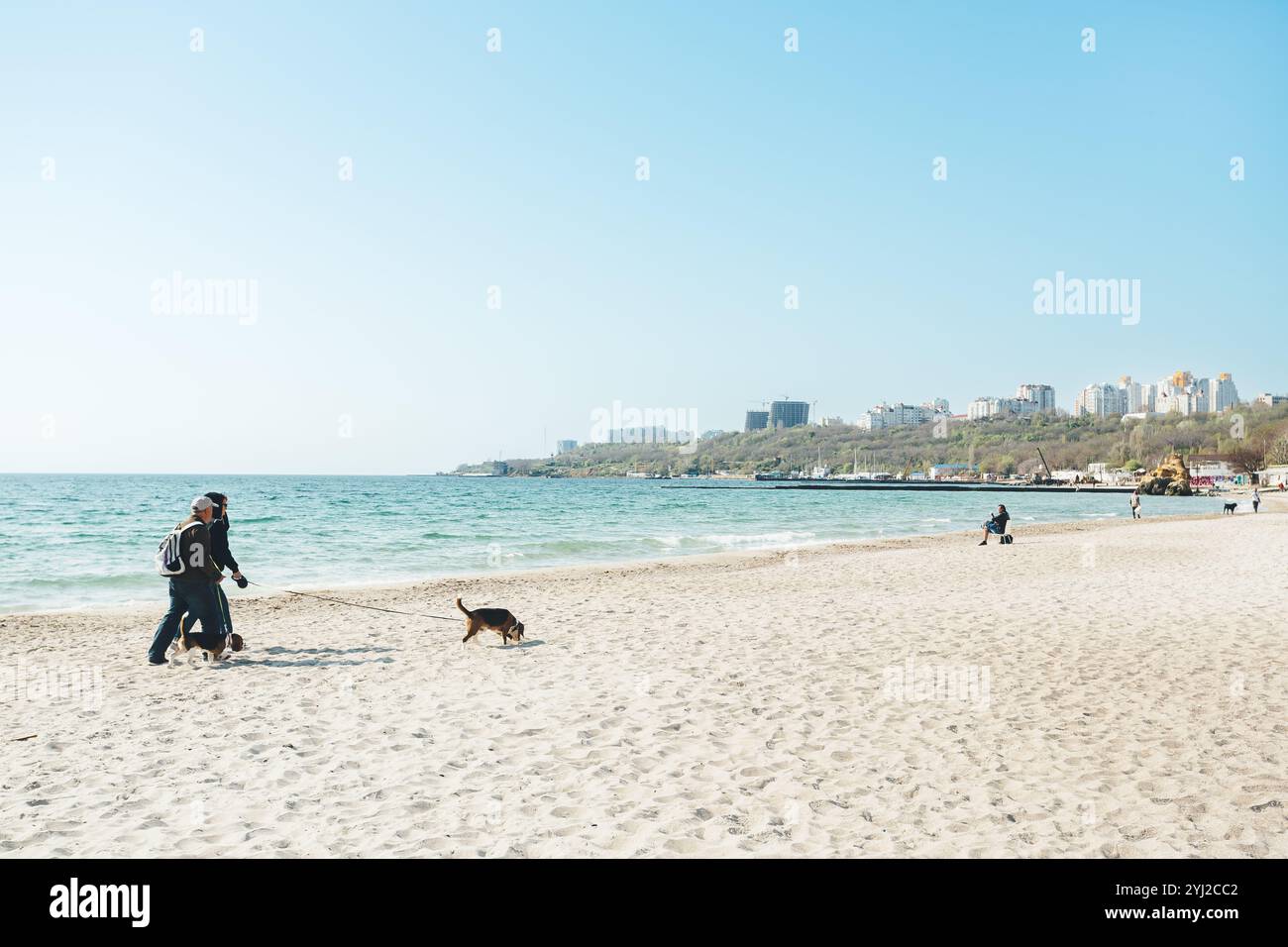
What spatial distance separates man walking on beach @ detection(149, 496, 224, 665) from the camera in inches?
346

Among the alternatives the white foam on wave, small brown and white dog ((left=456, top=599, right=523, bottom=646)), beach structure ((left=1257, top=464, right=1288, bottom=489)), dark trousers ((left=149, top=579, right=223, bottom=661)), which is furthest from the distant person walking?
beach structure ((left=1257, top=464, right=1288, bottom=489))

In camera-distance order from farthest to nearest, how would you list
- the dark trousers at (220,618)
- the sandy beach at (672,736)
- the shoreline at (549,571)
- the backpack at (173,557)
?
the shoreline at (549,571) < the dark trousers at (220,618) < the backpack at (173,557) < the sandy beach at (672,736)

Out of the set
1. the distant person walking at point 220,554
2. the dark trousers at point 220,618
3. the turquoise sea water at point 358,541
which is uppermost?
the distant person walking at point 220,554

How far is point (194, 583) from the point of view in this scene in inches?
356

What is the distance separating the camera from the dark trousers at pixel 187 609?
9.09 meters

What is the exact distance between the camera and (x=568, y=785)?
17.1ft

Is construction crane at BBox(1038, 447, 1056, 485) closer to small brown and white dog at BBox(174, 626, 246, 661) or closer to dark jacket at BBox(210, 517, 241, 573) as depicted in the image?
dark jacket at BBox(210, 517, 241, 573)

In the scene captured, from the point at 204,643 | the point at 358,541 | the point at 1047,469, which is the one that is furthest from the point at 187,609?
the point at 1047,469

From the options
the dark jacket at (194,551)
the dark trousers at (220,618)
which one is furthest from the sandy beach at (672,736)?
the dark jacket at (194,551)

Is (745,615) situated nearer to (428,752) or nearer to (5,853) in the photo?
(428,752)

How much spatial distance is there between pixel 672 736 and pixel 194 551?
5969mm

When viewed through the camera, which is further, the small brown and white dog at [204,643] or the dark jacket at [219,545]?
the dark jacket at [219,545]

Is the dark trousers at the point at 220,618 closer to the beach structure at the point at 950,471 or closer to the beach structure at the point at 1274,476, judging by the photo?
the beach structure at the point at 1274,476
